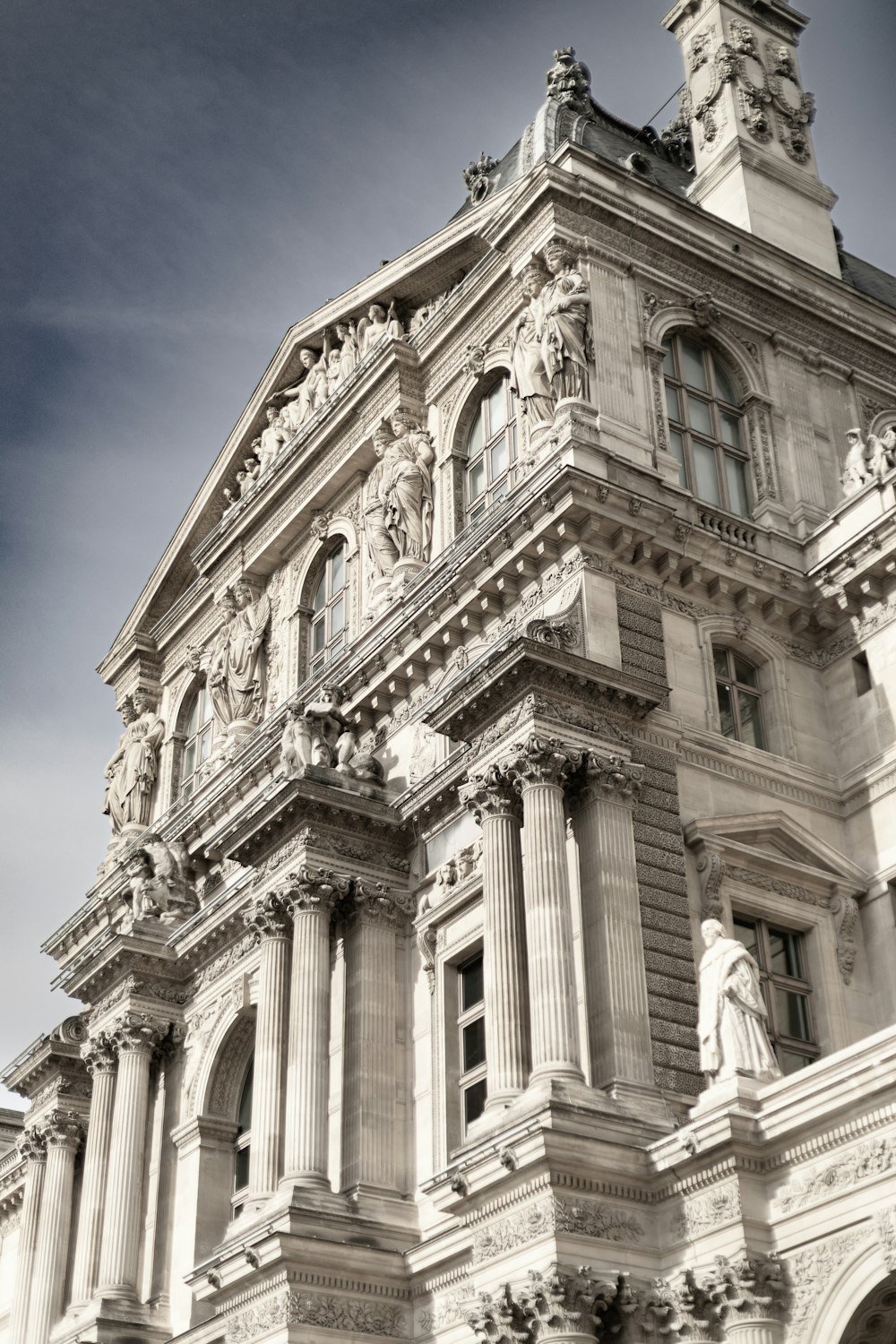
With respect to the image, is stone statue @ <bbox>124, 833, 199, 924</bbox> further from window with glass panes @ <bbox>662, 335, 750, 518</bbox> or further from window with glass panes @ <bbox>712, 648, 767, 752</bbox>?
window with glass panes @ <bbox>662, 335, 750, 518</bbox>

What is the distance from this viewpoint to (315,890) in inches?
1117

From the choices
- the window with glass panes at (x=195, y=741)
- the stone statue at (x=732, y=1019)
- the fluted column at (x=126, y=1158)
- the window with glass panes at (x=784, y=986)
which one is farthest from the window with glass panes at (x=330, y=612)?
the stone statue at (x=732, y=1019)

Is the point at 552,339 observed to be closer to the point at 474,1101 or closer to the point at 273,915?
the point at 273,915

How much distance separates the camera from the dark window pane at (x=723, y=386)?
110ft

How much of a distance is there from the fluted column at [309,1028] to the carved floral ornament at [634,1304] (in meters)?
5.16

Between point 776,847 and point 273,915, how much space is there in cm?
827

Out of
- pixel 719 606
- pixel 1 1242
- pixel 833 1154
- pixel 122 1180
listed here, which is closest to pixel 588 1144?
pixel 833 1154

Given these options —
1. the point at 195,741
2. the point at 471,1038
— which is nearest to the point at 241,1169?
the point at 471,1038

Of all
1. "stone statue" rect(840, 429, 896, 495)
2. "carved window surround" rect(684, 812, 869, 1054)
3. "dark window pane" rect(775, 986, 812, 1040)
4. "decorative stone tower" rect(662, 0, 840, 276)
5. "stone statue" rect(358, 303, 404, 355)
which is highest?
Answer: "decorative stone tower" rect(662, 0, 840, 276)

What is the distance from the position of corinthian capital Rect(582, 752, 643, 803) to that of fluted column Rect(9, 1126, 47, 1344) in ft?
62.1

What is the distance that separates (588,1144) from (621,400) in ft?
46.4

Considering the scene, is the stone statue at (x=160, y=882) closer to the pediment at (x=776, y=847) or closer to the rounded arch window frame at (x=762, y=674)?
the rounded arch window frame at (x=762, y=674)

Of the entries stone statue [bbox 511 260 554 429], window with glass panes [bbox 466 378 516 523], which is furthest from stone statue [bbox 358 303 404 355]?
stone statue [bbox 511 260 554 429]

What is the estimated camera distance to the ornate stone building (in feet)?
71.8
